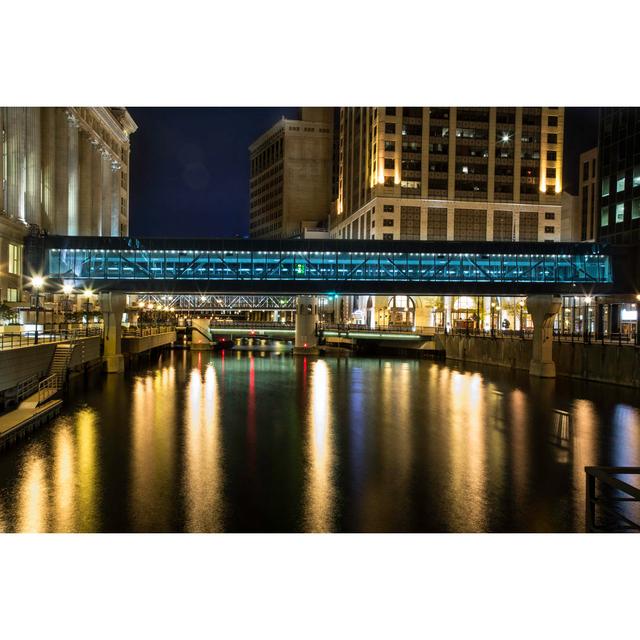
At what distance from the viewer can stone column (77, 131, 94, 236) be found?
325 feet

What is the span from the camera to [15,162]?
67125 millimetres

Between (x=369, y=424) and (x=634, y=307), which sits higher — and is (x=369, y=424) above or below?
below

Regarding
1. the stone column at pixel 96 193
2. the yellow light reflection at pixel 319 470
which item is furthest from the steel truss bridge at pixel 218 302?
the yellow light reflection at pixel 319 470

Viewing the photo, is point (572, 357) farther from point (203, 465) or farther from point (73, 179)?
point (73, 179)

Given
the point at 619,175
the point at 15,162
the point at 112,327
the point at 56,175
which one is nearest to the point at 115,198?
the point at 56,175

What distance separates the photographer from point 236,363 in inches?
3342

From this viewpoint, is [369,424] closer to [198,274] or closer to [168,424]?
[168,424]

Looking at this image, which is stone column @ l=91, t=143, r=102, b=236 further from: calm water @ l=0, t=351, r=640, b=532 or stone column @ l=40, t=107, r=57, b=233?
calm water @ l=0, t=351, r=640, b=532

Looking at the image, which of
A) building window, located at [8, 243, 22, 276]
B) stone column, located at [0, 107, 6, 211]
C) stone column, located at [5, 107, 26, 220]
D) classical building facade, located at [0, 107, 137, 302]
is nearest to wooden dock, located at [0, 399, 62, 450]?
classical building facade, located at [0, 107, 137, 302]

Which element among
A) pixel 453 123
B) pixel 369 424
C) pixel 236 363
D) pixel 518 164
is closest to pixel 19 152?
pixel 236 363

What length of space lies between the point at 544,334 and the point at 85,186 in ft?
245

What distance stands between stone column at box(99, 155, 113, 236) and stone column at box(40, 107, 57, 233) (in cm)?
3328

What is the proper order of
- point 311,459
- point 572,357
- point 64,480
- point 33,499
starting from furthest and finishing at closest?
point 572,357 < point 311,459 < point 64,480 < point 33,499

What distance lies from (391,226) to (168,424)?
343 feet
